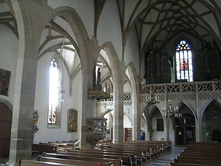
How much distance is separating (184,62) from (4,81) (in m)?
18.6

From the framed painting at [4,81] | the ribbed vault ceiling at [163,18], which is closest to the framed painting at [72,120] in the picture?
the ribbed vault ceiling at [163,18]

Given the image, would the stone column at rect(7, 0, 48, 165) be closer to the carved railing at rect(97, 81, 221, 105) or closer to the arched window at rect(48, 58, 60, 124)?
the arched window at rect(48, 58, 60, 124)

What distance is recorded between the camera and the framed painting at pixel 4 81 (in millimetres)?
15307

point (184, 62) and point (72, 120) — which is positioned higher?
point (184, 62)

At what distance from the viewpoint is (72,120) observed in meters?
23.7

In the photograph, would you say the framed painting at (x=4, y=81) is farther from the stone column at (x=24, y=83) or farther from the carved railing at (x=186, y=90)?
the carved railing at (x=186, y=90)

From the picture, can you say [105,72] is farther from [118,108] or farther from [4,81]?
[4,81]

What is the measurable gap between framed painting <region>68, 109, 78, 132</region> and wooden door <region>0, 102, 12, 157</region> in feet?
26.5

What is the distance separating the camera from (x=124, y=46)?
19.1 m

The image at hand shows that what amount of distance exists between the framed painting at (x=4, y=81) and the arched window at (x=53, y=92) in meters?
5.95

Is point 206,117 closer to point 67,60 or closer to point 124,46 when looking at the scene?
point 124,46

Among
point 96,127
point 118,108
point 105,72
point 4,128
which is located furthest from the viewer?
point 105,72

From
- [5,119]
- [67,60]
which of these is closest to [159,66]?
[67,60]

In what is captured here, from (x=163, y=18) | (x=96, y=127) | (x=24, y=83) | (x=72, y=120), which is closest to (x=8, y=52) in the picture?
(x=96, y=127)
